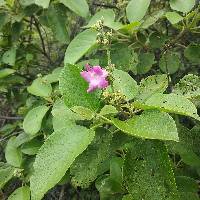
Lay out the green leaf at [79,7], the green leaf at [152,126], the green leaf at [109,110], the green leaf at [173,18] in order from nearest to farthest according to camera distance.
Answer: the green leaf at [152,126] < the green leaf at [109,110] < the green leaf at [173,18] < the green leaf at [79,7]

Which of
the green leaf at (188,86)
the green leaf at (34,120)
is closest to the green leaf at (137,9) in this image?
the green leaf at (188,86)

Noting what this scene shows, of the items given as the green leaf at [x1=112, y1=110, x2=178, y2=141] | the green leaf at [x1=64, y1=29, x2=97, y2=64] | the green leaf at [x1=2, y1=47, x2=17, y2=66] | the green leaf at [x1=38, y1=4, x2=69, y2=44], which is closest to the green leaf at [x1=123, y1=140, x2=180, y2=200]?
the green leaf at [x1=112, y1=110, x2=178, y2=141]

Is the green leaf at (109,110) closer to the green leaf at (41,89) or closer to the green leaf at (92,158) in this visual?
the green leaf at (92,158)

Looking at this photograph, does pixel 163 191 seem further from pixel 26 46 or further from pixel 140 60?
pixel 26 46

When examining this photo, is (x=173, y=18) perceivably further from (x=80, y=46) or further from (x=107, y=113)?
(x=107, y=113)

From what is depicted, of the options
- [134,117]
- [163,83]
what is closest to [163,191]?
[134,117]

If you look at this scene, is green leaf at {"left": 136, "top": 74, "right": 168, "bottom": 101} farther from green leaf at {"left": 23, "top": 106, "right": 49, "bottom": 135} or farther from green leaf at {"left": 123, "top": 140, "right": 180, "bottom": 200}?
green leaf at {"left": 23, "top": 106, "right": 49, "bottom": 135}
